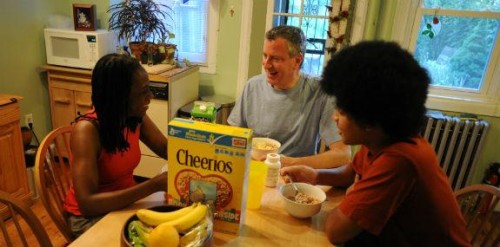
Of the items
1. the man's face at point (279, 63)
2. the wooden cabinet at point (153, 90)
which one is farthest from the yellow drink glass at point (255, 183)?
the wooden cabinet at point (153, 90)

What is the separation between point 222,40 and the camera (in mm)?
3010

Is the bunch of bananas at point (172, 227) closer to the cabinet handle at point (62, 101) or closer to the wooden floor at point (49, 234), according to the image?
the wooden floor at point (49, 234)

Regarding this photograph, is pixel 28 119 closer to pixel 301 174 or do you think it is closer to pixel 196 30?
pixel 196 30

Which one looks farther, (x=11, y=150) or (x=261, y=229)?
(x=11, y=150)

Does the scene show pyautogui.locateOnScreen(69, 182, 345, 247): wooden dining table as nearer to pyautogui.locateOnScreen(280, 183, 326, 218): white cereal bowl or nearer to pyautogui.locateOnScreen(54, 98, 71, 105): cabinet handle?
pyautogui.locateOnScreen(280, 183, 326, 218): white cereal bowl

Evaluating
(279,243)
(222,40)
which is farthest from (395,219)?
(222,40)

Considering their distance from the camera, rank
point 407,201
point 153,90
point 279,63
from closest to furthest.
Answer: point 407,201 → point 279,63 → point 153,90

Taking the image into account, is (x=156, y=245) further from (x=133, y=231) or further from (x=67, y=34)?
(x=67, y=34)

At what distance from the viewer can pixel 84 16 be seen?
278 centimetres

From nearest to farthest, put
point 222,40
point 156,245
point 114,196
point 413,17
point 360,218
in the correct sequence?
point 156,245, point 360,218, point 114,196, point 413,17, point 222,40

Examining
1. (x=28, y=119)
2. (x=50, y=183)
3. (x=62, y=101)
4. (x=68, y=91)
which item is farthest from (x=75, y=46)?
(x=50, y=183)

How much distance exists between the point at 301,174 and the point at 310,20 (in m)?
1.89

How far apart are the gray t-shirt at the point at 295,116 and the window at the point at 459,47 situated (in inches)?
52.6

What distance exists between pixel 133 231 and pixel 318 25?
7.90ft
